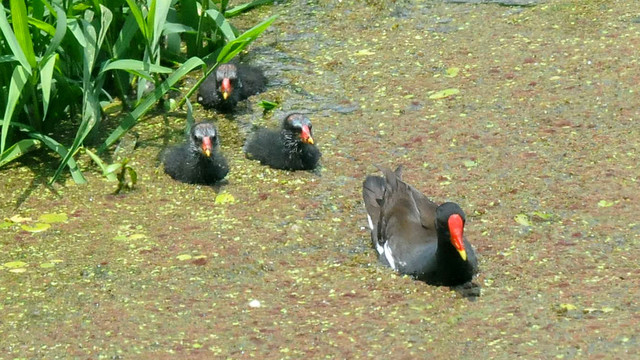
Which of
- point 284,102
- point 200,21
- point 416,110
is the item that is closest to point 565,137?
point 416,110

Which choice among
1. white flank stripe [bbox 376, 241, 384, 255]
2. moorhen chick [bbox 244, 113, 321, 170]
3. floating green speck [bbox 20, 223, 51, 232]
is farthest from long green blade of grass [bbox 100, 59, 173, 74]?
white flank stripe [bbox 376, 241, 384, 255]

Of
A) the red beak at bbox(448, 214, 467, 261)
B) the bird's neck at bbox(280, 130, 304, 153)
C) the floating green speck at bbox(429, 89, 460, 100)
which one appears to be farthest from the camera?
the floating green speck at bbox(429, 89, 460, 100)

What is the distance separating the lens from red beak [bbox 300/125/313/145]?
7.04 meters

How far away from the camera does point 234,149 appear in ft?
24.7

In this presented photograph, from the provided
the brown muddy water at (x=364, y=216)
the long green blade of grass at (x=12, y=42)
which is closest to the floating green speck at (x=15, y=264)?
the brown muddy water at (x=364, y=216)

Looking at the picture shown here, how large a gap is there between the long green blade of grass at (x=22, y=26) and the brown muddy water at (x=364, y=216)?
841 mm

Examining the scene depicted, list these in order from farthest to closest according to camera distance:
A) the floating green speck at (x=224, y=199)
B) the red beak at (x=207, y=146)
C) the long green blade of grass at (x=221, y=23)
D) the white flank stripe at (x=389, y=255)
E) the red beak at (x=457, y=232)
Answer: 1. the long green blade of grass at (x=221, y=23)
2. the red beak at (x=207, y=146)
3. the floating green speck at (x=224, y=199)
4. the white flank stripe at (x=389, y=255)
5. the red beak at (x=457, y=232)

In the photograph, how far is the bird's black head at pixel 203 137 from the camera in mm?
7000

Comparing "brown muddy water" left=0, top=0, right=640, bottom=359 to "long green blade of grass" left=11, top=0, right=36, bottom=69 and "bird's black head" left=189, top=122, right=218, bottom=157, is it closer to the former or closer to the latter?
"bird's black head" left=189, top=122, right=218, bottom=157

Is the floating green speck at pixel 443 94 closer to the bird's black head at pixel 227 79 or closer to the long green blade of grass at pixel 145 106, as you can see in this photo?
the bird's black head at pixel 227 79

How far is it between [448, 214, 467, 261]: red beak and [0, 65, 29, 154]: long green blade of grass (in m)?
2.71

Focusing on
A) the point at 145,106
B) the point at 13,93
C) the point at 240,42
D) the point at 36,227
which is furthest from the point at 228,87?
the point at 36,227

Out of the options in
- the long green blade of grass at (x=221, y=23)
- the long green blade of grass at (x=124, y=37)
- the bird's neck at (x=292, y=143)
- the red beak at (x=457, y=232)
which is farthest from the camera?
the long green blade of grass at (x=221, y=23)

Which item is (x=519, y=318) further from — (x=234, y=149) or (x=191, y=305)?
(x=234, y=149)
